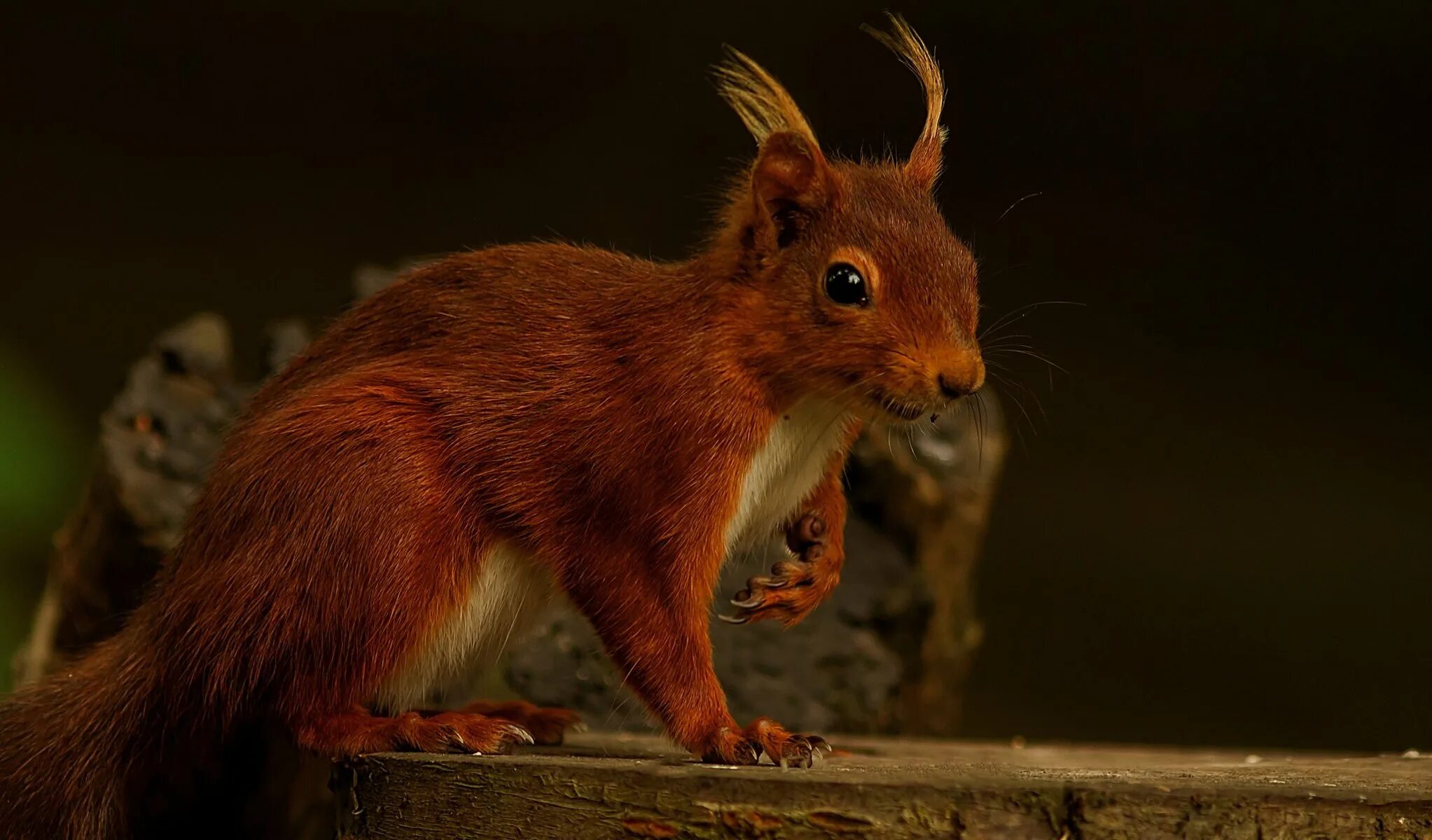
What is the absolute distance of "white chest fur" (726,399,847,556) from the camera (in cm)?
282

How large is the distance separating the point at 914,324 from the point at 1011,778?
807 millimetres

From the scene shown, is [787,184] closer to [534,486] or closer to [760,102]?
[760,102]

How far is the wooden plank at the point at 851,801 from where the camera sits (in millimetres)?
2178

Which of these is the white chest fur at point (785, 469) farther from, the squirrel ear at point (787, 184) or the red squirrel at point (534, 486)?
the squirrel ear at point (787, 184)

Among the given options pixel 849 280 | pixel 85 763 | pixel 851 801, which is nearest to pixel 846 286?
pixel 849 280

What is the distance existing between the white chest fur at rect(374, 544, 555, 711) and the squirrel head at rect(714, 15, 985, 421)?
2.05 ft

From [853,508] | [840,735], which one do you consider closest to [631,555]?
[840,735]

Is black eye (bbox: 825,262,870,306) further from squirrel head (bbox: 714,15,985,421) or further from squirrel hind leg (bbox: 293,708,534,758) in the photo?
squirrel hind leg (bbox: 293,708,534,758)

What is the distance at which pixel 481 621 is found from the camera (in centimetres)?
287

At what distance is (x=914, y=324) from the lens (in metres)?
2.64

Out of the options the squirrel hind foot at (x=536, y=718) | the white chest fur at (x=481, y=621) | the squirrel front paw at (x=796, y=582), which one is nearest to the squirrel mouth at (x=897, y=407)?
the squirrel front paw at (x=796, y=582)

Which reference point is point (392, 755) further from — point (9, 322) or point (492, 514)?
point (9, 322)

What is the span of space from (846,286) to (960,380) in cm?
27

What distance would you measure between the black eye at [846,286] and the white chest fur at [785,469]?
220 millimetres
